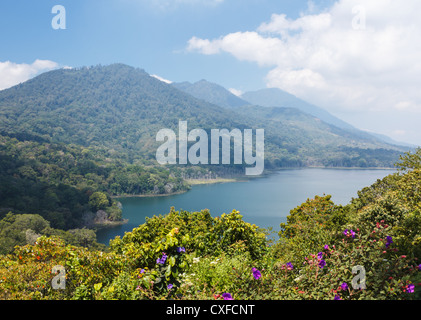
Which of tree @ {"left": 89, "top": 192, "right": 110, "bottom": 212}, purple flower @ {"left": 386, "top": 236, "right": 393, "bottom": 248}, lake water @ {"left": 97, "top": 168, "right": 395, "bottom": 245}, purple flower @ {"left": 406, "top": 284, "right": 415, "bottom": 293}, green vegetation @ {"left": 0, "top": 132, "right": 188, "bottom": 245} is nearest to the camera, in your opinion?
purple flower @ {"left": 406, "top": 284, "right": 415, "bottom": 293}

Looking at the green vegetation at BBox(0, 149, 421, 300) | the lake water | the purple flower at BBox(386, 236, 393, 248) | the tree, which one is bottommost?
the lake water

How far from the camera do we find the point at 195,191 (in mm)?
87812

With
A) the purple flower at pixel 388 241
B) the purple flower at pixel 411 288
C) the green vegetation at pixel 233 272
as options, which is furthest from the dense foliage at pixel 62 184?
the purple flower at pixel 411 288

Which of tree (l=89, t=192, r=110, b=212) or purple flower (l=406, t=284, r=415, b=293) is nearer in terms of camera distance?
purple flower (l=406, t=284, r=415, b=293)

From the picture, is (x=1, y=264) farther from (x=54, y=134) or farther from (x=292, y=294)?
(x=54, y=134)

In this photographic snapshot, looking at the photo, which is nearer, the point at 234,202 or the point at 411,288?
the point at 411,288

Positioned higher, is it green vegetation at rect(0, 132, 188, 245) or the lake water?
green vegetation at rect(0, 132, 188, 245)

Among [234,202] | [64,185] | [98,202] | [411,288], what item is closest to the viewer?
[411,288]

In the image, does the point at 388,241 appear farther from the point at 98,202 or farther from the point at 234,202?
the point at 234,202

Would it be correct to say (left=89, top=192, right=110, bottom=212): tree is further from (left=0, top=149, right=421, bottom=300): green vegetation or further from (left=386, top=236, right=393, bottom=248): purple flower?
(left=386, top=236, right=393, bottom=248): purple flower

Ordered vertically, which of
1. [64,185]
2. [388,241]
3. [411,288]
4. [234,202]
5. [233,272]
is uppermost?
[388,241]

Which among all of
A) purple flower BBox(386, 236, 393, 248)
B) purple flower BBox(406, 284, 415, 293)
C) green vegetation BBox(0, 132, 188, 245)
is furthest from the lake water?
purple flower BBox(406, 284, 415, 293)

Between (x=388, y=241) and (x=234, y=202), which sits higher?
(x=388, y=241)

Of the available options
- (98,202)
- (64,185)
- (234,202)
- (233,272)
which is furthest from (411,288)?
(234,202)
